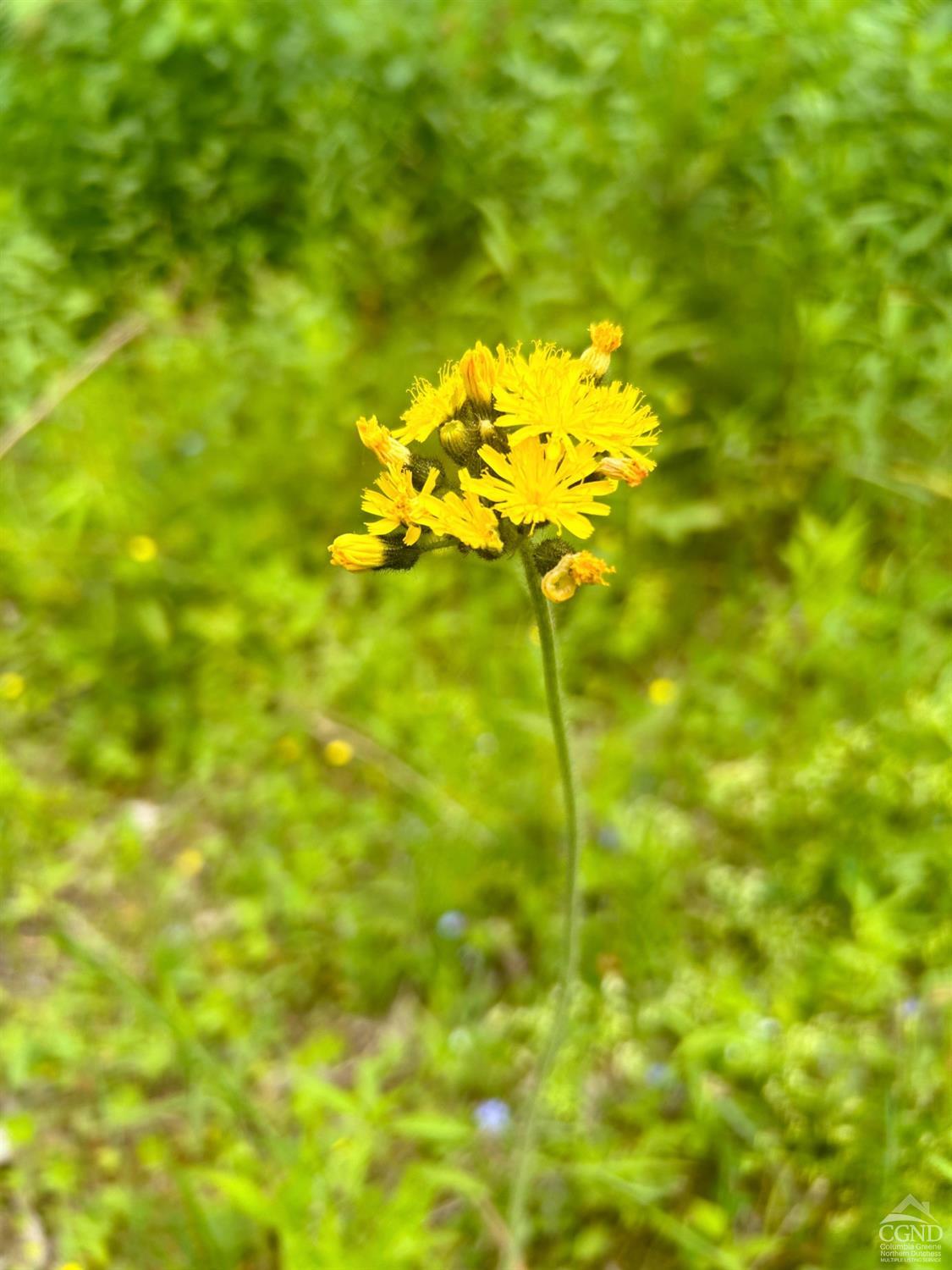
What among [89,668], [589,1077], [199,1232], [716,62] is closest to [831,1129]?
[589,1077]

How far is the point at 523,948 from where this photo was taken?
7.26 feet

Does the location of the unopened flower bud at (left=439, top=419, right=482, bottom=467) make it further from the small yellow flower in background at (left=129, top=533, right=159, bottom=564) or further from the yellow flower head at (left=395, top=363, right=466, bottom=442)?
the small yellow flower in background at (left=129, top=533, right=159, bottom=564)

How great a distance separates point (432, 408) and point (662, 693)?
1439mm

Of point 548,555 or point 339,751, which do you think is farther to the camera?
point 339,751

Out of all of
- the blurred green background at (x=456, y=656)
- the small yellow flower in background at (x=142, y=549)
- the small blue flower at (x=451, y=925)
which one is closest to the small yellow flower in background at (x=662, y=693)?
the blurred green background at (x=456, y=656)

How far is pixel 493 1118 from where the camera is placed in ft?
6.21

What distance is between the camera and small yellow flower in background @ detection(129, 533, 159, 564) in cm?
261

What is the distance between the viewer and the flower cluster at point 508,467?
1.16 meters

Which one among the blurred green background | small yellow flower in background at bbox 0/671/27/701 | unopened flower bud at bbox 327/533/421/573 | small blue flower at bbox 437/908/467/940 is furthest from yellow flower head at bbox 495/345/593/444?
small yellow flower in background at bbox 0/671/27/701

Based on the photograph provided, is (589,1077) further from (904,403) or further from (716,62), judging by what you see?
(716,62)

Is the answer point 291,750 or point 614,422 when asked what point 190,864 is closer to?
point 291,750

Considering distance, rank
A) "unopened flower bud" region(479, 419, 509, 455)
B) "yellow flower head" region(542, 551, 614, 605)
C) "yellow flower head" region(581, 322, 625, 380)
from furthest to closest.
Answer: "yellow flower head" region(581, 322, 625, 380) < "unopened flower bud" region(479, 419, 509, 455) < "yellow flower head" region(542, 551, 614, 605)

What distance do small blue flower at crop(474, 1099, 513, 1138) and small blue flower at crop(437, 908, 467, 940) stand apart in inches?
14.6

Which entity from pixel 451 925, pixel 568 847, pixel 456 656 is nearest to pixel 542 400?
pixel 568 847
